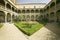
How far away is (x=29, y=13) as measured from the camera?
2869 inches

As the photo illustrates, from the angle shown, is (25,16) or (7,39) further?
(25,16)

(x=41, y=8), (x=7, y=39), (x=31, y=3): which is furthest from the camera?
(x=31, y=3)

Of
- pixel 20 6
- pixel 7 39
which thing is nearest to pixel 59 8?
pixel 7 39

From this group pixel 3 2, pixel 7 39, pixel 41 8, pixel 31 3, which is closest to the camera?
pixel 7 39

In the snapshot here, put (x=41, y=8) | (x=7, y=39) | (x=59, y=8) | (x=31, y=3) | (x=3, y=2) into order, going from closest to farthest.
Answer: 1. (x=7, y=39)
2. (x=59, y=8)
3. (x=3, y=2)
4. (x=41, y=8)
5. (x=31, y=3)

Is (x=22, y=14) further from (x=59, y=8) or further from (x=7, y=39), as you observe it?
(x=7, y=39)

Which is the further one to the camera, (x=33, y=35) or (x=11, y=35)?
(x=33, y=35)

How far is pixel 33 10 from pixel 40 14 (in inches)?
172

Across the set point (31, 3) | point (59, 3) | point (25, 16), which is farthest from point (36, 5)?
point (59, 3)

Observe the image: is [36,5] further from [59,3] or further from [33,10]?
[59,3]

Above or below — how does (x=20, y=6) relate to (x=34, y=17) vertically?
above

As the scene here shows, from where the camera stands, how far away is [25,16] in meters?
72.4

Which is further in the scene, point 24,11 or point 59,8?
point 24,11

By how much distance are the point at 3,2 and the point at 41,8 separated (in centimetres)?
3057
